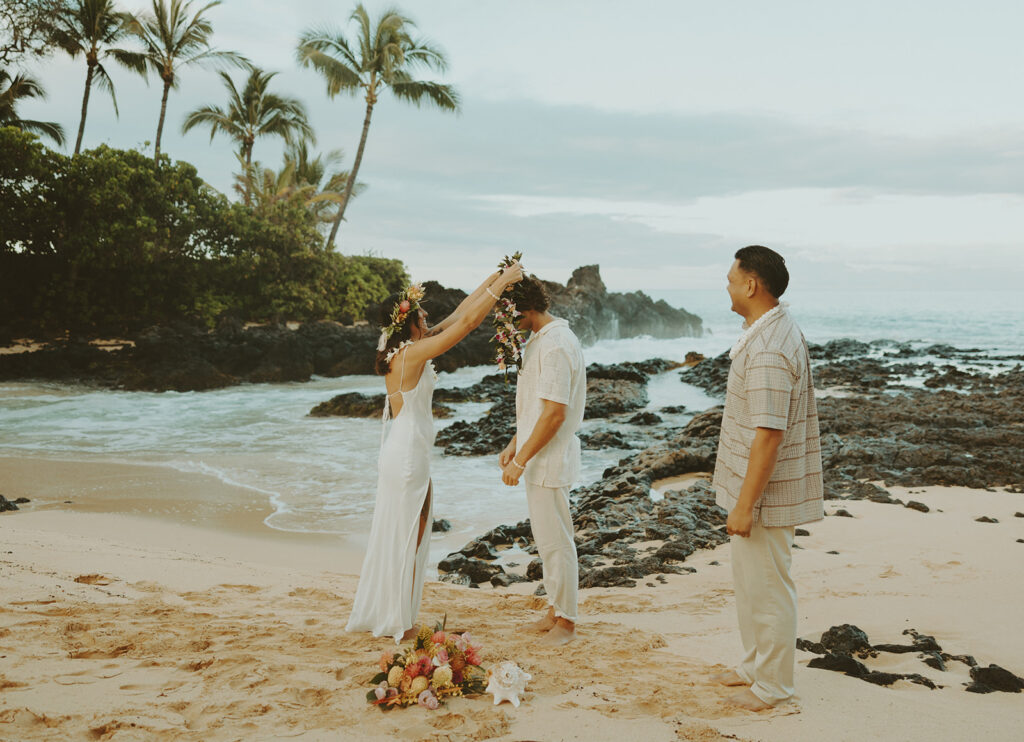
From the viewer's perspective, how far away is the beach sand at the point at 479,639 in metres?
3.25

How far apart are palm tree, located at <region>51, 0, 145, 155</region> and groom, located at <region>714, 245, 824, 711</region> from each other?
30.4 meters

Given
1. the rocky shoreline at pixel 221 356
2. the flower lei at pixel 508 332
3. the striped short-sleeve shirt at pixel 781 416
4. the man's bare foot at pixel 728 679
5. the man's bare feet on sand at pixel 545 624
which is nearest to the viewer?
the striped short-sleeve shirt at pixel 781 416

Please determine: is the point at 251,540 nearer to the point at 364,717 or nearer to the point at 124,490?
the point at 124,490

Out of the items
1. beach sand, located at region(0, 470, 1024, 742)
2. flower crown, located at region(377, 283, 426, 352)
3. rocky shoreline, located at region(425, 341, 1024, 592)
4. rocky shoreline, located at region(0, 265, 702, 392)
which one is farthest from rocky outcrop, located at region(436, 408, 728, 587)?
rocky shoreline, located at region(0, 265, 702, 392)

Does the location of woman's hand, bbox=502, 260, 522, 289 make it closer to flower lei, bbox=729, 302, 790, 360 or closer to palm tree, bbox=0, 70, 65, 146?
flower lei, bbox=729, 302, 790, 360

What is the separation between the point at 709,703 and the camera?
343 centimetres

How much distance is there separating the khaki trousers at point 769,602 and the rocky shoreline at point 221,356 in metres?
20.9

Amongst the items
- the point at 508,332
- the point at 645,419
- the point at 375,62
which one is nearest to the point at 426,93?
the point at 375,62

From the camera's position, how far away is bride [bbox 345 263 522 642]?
4273mm

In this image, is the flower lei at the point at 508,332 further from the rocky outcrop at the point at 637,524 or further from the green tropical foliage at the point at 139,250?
the green tropical foliage at the point at 139,250

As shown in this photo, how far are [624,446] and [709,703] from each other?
9.60 metres

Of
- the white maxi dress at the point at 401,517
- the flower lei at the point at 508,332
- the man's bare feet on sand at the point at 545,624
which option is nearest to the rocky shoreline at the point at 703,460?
the man's bare feet on sand at the point at 545,624

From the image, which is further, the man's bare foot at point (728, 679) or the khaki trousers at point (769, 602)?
the man's bare foot at point (728, 679)

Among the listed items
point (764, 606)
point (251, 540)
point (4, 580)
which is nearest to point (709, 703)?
point (764, 606)
